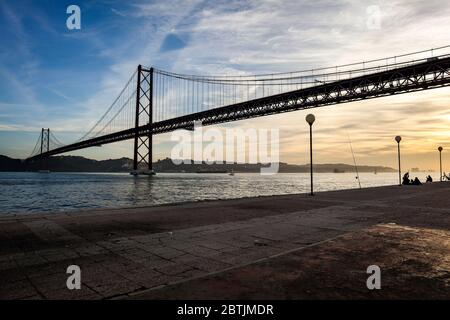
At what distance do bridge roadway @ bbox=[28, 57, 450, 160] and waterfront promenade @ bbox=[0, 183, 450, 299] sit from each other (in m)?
40.7

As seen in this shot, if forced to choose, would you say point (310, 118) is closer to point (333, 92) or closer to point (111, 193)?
point (111, 193)

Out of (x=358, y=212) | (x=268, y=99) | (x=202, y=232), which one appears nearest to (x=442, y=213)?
(x=358, y=212)

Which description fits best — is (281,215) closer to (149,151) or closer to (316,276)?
(316,276)

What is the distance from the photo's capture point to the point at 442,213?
9.41 metres

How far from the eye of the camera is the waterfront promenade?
3.37 meters

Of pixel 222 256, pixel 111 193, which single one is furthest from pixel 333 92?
pixel 222 256

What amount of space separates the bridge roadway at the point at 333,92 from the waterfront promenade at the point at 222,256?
4070 centimetres

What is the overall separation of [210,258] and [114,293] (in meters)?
1.61

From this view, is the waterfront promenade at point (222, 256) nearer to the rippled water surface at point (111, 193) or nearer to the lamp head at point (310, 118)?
the lamp head at point (310, 118)

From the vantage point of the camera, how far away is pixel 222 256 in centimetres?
474

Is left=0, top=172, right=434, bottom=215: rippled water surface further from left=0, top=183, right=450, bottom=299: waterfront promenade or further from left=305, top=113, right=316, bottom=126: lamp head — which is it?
left=0, top=183, right=450, bottom=299: waterfront promenade

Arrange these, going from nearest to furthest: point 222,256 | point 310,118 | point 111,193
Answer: point 222,256 < point 310,118 < point 111,193

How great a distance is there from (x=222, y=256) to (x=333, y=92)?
52.8 m

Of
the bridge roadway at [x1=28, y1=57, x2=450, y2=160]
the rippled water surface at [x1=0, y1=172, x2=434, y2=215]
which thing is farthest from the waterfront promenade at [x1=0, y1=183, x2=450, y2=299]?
the bridge roadway at [x1=28, y1=57, x2=450, y2=160]
